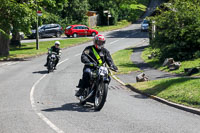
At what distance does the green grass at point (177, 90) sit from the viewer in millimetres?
11457

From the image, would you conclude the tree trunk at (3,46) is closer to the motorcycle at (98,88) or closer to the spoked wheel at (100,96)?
the motorcycle at (98,88)

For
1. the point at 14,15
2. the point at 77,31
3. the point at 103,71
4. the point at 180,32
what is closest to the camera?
the point at 103,71

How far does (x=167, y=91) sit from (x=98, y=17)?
64.7 meters

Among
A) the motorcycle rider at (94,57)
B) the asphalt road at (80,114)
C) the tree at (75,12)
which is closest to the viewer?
the asphalt road at (80,114)

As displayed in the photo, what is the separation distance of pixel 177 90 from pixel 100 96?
3420mm

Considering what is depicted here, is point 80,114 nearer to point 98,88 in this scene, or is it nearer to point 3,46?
point 98,88

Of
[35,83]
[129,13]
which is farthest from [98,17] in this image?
[35,83]

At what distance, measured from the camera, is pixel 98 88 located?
420 inches

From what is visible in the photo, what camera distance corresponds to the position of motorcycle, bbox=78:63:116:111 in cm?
1022

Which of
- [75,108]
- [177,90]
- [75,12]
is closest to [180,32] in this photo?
[177,90]

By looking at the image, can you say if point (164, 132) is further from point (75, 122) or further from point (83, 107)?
point (83, 107)

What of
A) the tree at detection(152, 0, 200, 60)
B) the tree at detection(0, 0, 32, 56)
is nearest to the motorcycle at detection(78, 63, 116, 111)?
the tree at detection(152, 0, 200, 60)

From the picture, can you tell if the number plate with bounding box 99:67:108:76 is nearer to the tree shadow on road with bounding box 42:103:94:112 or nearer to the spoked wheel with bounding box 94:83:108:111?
the spoked wheel with bounding box 94:83:108:111

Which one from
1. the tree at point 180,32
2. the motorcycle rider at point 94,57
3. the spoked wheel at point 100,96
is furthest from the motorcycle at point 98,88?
the tree at point 180,32
